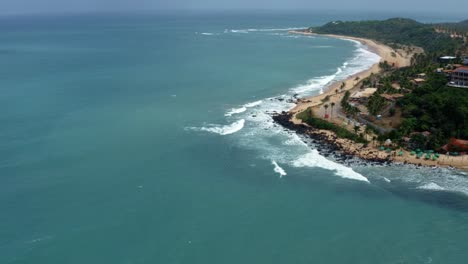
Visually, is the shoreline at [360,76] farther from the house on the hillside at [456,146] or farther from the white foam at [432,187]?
the white foam at [432,187]

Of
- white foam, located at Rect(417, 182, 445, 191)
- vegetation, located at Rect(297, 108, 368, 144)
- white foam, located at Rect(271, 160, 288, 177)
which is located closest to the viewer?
white foam, located at Rect(417, 182, 445, 191)

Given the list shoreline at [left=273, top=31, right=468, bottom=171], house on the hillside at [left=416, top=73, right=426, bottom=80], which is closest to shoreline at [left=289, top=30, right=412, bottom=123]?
shoreline at [left=273, top=31, right=468, bottom=171]

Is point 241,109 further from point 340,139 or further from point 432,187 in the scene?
point 432,187

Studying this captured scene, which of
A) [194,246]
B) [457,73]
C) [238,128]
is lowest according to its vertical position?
[194,246]

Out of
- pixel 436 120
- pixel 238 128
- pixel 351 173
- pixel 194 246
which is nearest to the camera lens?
pixel 194 246

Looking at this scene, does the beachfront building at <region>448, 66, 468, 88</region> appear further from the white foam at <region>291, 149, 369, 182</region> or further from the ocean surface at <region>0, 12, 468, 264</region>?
the white foam at <region>291, 149, 369, 182</region>

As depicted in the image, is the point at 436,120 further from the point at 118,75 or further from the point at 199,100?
the point at 118,75

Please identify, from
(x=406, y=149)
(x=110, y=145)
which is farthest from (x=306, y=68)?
(x=110, y=145)

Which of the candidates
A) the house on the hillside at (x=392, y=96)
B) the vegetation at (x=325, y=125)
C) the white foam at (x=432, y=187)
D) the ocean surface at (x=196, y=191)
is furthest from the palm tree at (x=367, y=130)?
the white foam at (x=432, y=187)
